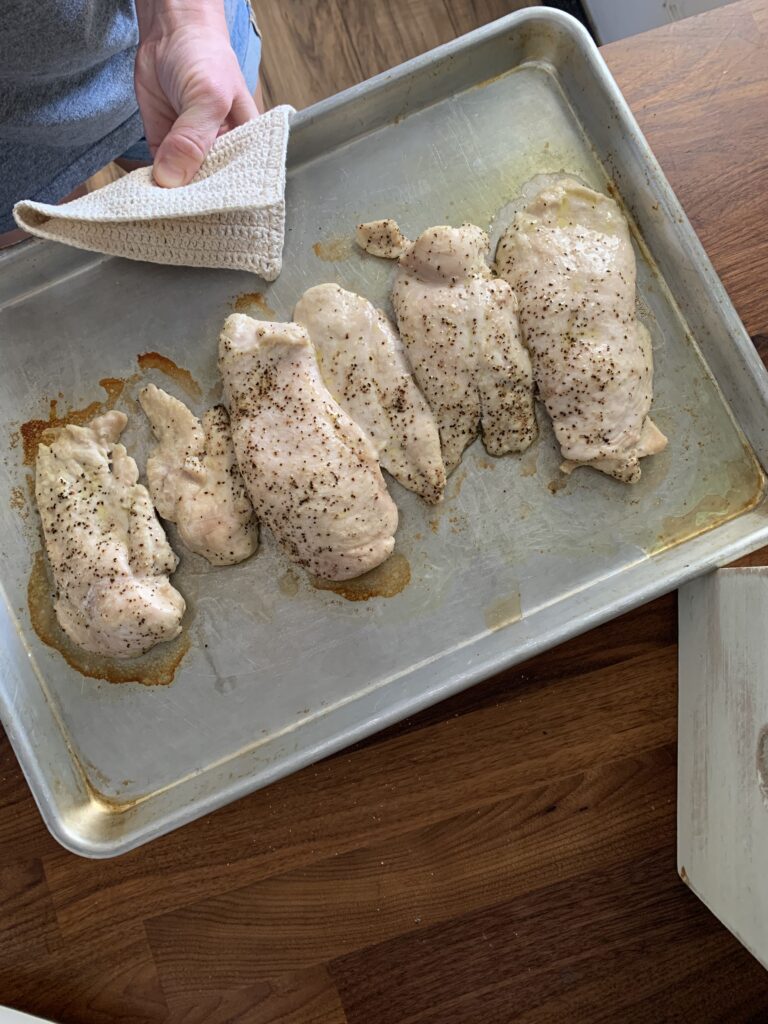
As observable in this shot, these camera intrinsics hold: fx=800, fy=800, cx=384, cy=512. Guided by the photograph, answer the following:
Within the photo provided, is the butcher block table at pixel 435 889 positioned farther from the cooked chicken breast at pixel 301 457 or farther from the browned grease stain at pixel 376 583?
the cooked chicken breast at pixel 301 457

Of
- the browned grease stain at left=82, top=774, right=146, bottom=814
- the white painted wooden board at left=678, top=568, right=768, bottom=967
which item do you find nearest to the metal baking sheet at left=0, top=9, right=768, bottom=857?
the browned grease stain at left=82, top=774, right=146, bottom=814

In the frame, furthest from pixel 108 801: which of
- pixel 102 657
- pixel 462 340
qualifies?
→ pixel 462 340

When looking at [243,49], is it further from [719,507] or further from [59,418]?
[719,507]

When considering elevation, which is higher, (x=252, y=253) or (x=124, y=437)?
(x=252, y=253)

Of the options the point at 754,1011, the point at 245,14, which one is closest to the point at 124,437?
the point at 245,14

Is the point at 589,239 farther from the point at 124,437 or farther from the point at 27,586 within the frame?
the point at 27,586

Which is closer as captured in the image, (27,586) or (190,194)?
(190,194)
